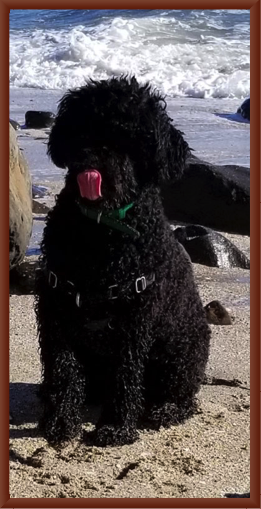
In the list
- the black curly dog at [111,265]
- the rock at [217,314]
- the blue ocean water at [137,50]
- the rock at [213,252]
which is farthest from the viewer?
the blue ocean water at [137,50]

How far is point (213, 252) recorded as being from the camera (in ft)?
24.7

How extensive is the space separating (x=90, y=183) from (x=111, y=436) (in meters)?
1.28

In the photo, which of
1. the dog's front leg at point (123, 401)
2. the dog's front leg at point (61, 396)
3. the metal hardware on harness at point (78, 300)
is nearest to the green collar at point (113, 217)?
the metal hardware on harness at point (78, 300)

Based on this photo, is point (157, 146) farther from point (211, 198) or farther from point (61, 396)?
point (211, 198)

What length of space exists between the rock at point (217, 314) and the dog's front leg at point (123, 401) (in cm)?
195

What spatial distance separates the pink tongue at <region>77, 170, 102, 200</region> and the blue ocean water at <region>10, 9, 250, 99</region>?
10.6 metres

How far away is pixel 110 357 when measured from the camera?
4.09 meters

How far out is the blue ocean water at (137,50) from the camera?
14617 mm

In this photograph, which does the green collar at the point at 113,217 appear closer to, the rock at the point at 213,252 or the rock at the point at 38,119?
the rock at the point at 213,252

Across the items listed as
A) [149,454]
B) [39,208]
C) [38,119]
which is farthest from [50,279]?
[38,119]

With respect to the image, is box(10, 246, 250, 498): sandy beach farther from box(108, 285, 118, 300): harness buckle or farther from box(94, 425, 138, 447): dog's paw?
box(108, 285, 118, 300): harness buckle

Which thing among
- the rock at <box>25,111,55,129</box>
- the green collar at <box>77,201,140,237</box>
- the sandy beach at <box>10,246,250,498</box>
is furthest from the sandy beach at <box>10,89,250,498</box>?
the rock at <box>25,111,55,129</box>
